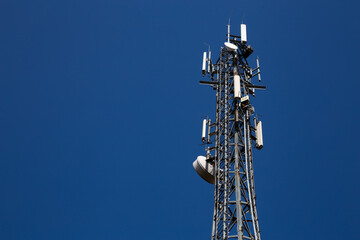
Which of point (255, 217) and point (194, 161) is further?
point (194, 161)

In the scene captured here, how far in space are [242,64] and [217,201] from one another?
32.2 feet

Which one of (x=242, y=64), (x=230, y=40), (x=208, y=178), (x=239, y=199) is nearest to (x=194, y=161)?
(x=208, y=178)

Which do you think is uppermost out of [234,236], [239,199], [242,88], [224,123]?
[242,88]

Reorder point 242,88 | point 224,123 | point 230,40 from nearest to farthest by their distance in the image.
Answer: point 224,123, point 242,88, point 230,40

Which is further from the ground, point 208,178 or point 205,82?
point 205,82

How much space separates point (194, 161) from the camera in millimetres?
24500

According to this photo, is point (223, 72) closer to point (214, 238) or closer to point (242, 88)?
point (242, 88)

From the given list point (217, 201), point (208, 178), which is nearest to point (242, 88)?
point (208, 178)

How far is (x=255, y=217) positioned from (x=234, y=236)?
1492mm

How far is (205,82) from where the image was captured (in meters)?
26.5

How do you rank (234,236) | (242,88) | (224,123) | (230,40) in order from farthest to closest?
(230,40) < (242,88) < (224,123) < (234,236)

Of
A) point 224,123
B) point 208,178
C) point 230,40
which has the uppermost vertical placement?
point 230,40

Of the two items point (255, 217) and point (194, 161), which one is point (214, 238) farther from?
point (194, 161)

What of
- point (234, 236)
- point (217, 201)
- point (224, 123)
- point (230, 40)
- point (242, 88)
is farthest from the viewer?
point (230, 40)
